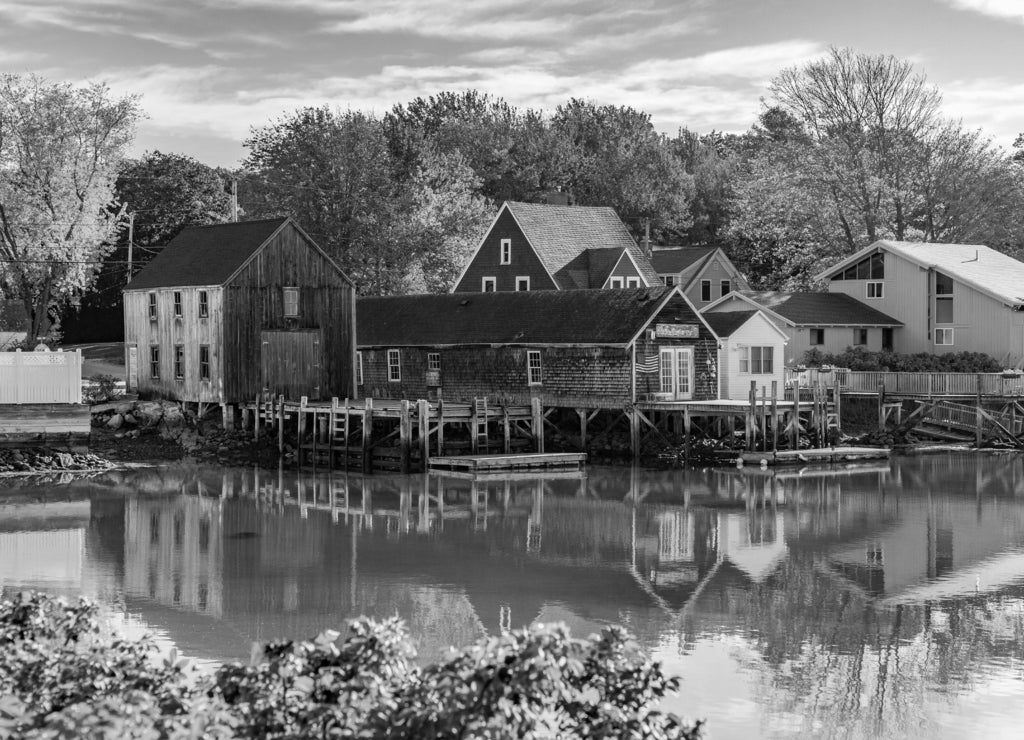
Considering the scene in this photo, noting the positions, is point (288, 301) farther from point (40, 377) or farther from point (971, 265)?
point (971, 265)

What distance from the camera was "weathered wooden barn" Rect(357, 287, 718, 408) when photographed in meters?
43.3

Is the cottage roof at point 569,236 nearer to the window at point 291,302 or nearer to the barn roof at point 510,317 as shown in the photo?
the barn roof at point 510,317

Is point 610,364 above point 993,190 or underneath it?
underneath

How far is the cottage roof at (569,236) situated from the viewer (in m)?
59.2

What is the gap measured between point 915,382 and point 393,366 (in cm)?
1912

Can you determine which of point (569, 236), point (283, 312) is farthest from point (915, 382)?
point (283, 312)

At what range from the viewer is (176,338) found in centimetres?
4653

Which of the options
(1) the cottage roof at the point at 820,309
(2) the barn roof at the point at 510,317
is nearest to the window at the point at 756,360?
(2) the barn roof at the point at 510,317

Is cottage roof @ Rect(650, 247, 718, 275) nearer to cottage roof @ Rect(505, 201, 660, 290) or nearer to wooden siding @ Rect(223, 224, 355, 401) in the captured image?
cottage roof @ Rect(505, 201, 660, 290)

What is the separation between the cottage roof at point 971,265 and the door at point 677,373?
16336 millimetres

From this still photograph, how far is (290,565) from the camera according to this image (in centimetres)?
2527

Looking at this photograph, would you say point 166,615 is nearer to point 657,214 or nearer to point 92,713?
point 92,713

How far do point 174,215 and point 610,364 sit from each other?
40330 mm

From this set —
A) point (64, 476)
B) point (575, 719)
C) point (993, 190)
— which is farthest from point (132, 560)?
point (993, 190)
